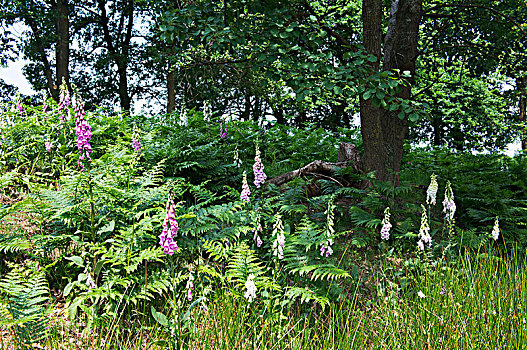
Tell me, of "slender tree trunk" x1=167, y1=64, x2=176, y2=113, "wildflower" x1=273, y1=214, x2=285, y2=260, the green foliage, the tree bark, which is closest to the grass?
the green foliage

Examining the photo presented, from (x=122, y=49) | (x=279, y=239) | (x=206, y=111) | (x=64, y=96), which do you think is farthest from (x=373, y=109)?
(x=122, y=49)

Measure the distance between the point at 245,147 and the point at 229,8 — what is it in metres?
2.67

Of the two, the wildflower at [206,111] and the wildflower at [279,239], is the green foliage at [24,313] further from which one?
the wildflower at [206,111]

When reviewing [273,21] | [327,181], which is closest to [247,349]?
[327,181]

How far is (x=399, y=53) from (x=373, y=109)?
1037mm

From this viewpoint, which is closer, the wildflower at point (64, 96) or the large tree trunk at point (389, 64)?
the wildflower at point (64, 96)

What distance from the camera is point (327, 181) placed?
207 inches

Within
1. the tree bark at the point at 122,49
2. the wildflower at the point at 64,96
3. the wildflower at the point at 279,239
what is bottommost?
the wildflower at the point at 279,239

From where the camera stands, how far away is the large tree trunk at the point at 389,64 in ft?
17.7

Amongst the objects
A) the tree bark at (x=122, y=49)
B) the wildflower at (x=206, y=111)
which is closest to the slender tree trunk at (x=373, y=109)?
the wildflower at (x=206, y=111)

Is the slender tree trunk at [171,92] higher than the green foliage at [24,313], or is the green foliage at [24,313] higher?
the slender tree trunk at [171,92]

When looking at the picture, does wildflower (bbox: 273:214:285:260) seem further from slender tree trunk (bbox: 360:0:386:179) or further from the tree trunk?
the tree trunk

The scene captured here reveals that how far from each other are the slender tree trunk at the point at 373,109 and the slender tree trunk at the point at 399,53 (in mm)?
150

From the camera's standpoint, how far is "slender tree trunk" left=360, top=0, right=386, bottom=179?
5391 mm
